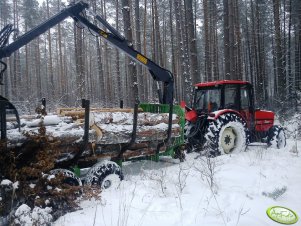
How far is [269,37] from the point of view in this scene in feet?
124

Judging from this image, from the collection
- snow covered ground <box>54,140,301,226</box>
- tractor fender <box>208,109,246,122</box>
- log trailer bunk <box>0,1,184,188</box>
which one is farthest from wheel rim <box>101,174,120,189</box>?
tractor fender <box>208,109,246,122</box>

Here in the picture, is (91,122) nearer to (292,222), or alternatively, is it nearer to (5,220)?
(5,220)

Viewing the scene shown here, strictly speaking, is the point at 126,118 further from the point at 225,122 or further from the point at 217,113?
the point at 225,122

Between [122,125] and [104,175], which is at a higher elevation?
[122,125]

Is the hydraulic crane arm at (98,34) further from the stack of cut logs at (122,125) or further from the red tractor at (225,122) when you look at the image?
the red tractor at (225,122)

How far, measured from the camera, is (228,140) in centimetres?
870

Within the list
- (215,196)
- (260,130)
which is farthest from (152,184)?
(260,130)

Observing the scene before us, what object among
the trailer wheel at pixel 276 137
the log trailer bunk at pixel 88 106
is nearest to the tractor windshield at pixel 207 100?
the log trailer bunk at pixel 88 106

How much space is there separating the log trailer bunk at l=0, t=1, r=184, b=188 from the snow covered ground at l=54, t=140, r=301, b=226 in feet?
1.51

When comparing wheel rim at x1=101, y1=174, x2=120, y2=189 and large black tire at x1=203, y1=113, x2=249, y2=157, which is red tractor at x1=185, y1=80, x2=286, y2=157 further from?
wheel rim at x1=101, y1=174, x2=120, y2=189

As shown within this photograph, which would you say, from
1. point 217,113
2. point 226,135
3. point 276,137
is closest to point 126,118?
point 217,113

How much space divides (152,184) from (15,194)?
220cm

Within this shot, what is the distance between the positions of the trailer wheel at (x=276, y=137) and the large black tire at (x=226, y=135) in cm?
109

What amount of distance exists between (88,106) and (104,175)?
1.26 metres
